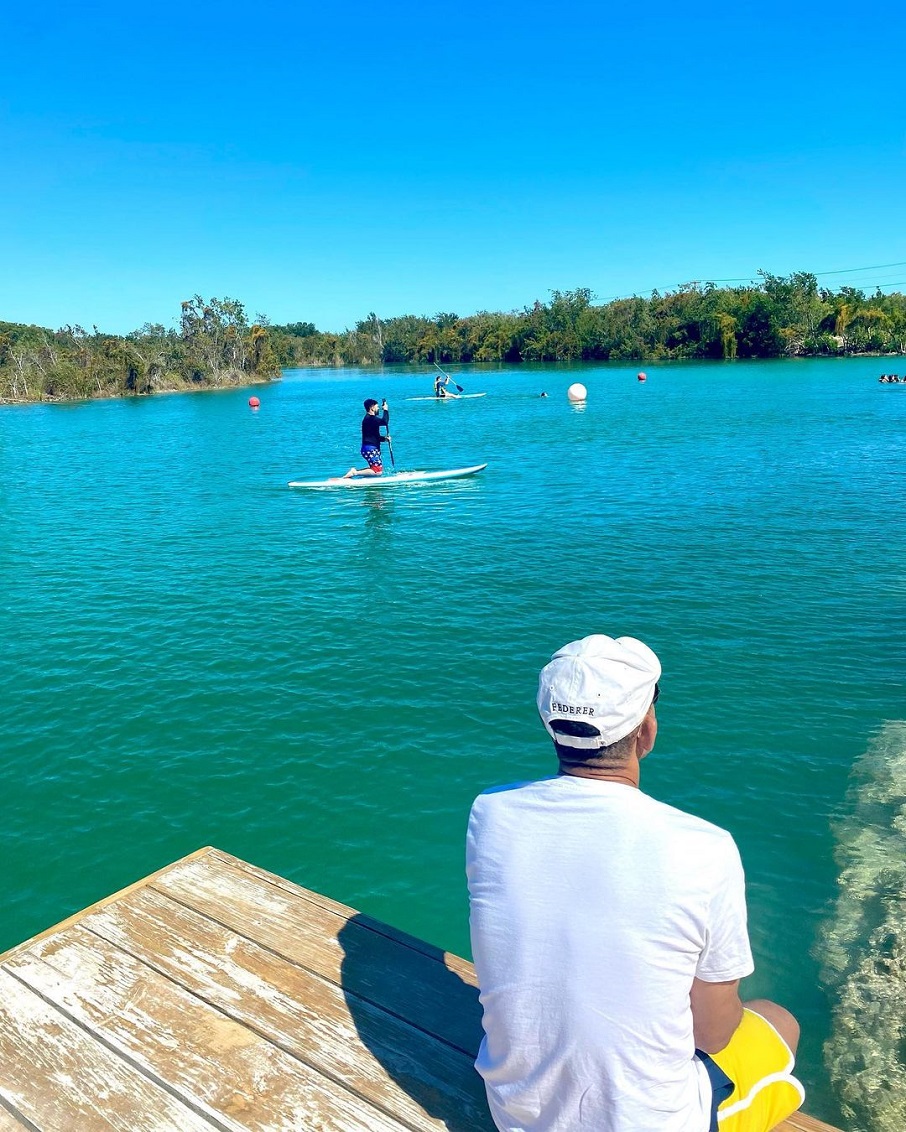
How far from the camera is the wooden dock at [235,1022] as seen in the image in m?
3.39

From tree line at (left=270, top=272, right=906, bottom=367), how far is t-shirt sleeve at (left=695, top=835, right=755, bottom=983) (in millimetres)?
112538

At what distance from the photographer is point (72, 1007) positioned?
Answer: 3984 mm

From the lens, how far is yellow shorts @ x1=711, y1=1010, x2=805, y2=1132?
3.04m

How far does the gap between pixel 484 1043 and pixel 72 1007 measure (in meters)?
2.24

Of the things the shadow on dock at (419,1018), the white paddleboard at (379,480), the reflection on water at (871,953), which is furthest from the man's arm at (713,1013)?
the white paddleboard at (379,480)

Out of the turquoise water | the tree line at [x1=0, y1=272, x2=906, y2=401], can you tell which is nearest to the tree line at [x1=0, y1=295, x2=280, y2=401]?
the tree line at [x1=0, y1=272, x2=906, y2=401]

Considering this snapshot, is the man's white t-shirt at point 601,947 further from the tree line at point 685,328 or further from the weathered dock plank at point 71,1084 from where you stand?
the tree line at point 685,328

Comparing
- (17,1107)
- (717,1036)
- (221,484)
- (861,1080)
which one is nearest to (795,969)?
(861,1080)

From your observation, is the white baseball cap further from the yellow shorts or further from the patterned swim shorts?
the patterned swim shorts

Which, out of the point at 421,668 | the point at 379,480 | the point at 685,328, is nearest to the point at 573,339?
the point at 685,328

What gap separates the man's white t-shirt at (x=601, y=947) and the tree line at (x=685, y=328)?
11262 centimetres

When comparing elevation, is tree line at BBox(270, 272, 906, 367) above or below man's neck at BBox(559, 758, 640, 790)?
above

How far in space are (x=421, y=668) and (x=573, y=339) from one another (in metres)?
127

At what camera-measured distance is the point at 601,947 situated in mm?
2537
